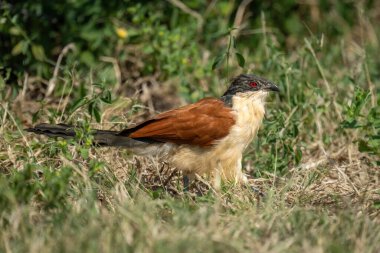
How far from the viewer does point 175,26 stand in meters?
6.49

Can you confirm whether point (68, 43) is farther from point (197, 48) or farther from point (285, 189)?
point (285, 189)

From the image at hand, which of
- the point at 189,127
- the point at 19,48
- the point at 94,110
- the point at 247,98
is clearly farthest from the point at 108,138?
the point at 19,48

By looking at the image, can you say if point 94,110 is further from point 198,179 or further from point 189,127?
point 198,179

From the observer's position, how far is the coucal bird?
4508mm

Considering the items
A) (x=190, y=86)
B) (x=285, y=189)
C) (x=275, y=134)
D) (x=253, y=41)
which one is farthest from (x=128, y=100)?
(x=253, y=41)

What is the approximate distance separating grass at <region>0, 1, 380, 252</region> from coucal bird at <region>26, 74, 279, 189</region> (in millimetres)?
130

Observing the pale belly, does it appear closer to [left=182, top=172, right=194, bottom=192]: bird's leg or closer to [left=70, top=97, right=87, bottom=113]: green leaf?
[left=182, top=172, right=194, bottom=192]: bird's leg

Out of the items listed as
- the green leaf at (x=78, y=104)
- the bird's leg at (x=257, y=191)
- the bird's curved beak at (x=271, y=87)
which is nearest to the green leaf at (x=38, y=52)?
the green leaf at (x=78, y=104)

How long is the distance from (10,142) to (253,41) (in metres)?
2.97

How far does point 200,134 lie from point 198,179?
10.9 inches

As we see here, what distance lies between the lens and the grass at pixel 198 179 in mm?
3383

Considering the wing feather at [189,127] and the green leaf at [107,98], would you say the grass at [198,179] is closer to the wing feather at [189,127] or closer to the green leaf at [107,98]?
the green leaf at [107,98]

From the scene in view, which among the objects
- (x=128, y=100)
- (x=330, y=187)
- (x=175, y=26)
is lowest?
(x=330, y=187)

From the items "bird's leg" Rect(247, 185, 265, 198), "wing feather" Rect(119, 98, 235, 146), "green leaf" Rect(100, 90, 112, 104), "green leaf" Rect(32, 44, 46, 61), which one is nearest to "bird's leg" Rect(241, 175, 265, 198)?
"bird's leg" Rect(247, 185, 265, 198)
